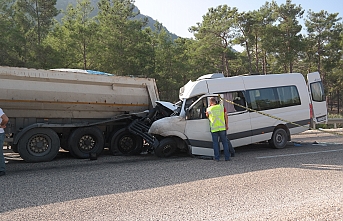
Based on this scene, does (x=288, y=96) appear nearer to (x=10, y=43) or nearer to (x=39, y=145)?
(x=39, y=145)

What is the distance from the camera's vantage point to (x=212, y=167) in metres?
7.78

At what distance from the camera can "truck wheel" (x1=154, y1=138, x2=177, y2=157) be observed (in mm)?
9195

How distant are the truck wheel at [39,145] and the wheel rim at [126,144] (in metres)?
1.95

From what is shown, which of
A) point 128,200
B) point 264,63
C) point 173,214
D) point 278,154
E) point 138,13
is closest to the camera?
point 173,214

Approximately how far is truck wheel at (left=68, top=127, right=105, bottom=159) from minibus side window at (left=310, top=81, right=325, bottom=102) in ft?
24.0

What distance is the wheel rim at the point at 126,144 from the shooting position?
10.2m

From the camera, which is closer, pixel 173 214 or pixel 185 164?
pixel 173 214

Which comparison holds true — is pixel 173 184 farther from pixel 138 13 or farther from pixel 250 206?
pixel 138 13

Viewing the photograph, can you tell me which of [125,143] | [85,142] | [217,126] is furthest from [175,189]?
[125,143]

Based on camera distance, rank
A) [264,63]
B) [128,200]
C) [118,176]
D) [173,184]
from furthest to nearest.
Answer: [264,63] → [118,176] → [173,184] → [128,200]

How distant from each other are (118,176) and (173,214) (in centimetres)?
259

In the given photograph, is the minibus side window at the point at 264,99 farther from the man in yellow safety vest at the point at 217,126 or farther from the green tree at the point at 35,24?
the green tree at the point at 35,24

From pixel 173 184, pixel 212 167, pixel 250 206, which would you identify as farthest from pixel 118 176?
pixel 250 206

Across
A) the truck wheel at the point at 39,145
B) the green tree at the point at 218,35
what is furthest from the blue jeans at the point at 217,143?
the green tree at the point at 218,35
